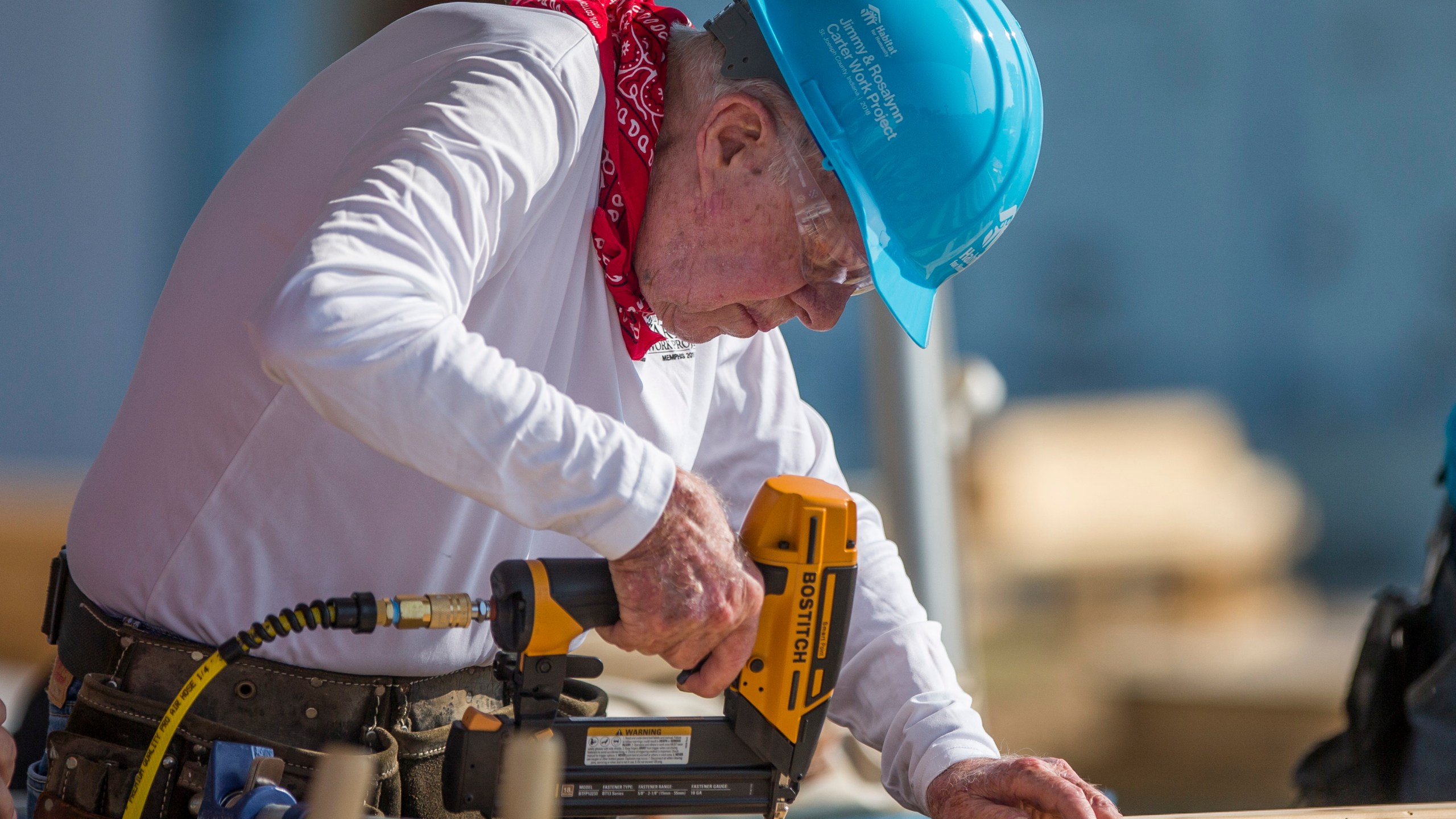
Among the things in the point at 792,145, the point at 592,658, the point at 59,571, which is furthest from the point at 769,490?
the point at 59,571

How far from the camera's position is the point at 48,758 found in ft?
5.15

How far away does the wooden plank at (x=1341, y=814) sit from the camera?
5.28ft

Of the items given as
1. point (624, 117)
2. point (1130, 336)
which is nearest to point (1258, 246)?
point (1130, 336)

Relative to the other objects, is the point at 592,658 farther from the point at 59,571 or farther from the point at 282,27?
the point at 282,27

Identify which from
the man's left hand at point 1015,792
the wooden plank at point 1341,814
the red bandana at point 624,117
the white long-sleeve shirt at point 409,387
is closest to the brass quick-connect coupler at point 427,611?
the white long-sleeve shirt at point 409,387

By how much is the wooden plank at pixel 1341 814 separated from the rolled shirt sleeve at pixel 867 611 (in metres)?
0.28

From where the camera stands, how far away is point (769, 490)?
1480 mm

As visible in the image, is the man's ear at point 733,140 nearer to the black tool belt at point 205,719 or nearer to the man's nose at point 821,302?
the man's nose at point 821,302

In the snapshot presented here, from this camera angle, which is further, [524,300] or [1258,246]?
[1258,246]

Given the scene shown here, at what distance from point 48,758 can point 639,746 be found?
752 mm

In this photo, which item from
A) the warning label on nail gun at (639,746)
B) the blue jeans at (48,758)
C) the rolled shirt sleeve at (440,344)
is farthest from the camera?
the blue jeans at (48,758)

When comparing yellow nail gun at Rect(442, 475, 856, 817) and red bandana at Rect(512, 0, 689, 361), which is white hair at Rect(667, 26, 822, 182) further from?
yellow nail gun at Rect(442, 475, 856, 817)

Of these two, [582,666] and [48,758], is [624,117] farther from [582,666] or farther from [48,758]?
[48,758]

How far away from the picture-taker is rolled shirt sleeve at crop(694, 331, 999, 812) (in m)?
1.81
